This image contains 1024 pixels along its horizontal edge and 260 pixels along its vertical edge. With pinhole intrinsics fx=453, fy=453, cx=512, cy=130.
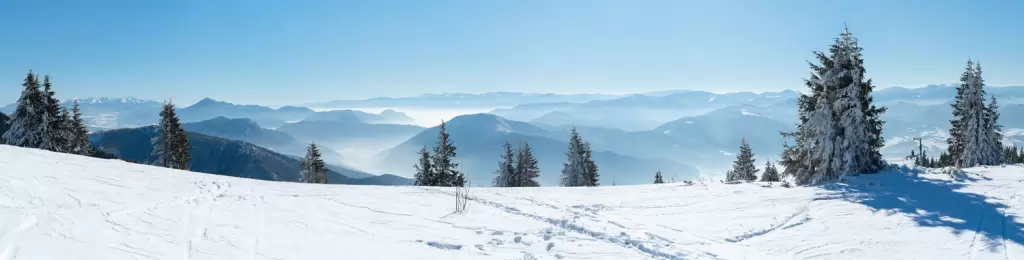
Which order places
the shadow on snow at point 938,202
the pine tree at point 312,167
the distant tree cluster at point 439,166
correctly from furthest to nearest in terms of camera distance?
the pine tree at point 312,167, the distant tree cluster at point 439,166, the shadow on snow at point 938,202

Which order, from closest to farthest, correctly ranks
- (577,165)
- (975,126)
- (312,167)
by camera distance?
(975,126) < (577,165) < (312,167)

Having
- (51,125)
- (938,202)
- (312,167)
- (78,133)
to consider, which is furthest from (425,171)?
(938,202)

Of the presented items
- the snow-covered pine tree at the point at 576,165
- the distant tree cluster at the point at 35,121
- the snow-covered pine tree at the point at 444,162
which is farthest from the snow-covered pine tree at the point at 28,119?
the snow-covered pine tree at the point at 576,165

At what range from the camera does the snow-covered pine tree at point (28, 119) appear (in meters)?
32.1

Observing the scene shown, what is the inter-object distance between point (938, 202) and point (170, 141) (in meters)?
50.7

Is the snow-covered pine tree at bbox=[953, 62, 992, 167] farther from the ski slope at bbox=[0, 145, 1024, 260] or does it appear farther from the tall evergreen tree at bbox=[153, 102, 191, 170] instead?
the tall evergreen tree at bbox=[153, 102, 191, 170]

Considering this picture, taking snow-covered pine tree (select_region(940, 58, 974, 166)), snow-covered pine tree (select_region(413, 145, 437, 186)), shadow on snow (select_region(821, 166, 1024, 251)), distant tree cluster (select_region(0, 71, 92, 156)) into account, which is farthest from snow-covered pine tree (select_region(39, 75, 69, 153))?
snow-covered pine tree (select_region(940, 58, 974, 166))

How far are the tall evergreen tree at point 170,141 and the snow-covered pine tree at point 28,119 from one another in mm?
7831

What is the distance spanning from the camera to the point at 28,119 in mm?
32469

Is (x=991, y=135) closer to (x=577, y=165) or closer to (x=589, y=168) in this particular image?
(x=589, y=168)

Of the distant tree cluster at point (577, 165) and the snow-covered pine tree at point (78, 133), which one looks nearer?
the snow-covered pine tree at point (78, 133)

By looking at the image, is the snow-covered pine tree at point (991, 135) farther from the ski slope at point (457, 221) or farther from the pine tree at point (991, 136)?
the ski slope at point (457, 221)

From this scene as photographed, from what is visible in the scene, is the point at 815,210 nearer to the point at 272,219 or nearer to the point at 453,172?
the point at 272,219

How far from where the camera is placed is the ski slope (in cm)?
715
